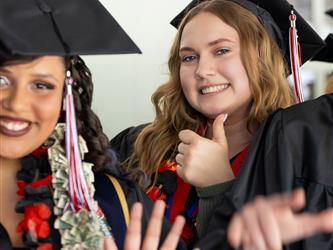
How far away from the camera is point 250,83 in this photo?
188 centimetres

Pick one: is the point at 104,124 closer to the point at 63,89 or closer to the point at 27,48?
the point at 63,89

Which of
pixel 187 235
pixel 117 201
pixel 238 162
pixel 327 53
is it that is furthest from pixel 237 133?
pixel 117 201

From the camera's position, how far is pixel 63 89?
134cm

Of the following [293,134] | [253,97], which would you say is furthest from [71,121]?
[253,97]

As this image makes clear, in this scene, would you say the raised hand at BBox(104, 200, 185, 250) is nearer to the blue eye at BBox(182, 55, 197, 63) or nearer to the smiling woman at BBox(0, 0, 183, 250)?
the smiling woman at BBox(0, 0, 183, 250)

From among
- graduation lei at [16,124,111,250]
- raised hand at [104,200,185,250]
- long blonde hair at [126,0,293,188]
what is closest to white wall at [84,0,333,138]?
long blonde hair at [126,0,293,188]

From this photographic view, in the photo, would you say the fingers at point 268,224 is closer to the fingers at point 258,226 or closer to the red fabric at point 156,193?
the fingers at point 258,226

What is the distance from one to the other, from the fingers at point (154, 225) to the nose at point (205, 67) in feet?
2.43

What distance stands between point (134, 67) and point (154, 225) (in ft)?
4.51

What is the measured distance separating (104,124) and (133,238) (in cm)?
129

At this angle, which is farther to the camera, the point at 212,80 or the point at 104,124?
the point at 104,124

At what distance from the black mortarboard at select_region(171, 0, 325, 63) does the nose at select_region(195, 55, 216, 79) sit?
23 centimetres

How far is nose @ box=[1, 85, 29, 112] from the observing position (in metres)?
1.22

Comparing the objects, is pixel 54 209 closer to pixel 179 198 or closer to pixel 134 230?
pixel 134 230
